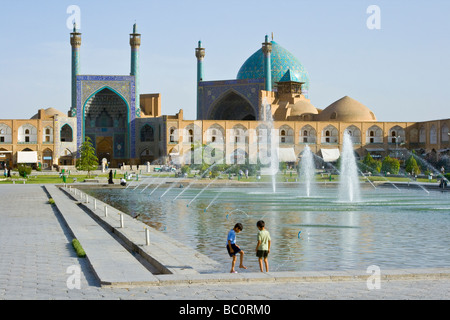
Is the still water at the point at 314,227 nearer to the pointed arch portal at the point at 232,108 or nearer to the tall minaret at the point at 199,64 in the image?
the pointed arch portal at the point at 232,108

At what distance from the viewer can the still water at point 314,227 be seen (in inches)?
352

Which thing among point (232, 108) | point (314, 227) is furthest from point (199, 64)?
point (314, 227)

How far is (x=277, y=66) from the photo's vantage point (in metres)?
58.3

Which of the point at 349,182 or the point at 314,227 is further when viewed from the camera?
the point at 349,182

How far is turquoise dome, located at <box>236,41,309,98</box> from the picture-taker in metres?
56.9

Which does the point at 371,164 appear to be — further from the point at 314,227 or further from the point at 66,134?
the point at 314,227

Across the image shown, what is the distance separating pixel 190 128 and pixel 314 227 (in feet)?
121

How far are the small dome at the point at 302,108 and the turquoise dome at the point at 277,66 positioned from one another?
2.89 meters

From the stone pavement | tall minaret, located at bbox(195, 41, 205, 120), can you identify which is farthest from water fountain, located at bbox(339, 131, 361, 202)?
the stone pavement

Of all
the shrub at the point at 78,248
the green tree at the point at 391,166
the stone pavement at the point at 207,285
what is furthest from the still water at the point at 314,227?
the green tree at the point at 391,166

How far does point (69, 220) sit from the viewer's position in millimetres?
12398

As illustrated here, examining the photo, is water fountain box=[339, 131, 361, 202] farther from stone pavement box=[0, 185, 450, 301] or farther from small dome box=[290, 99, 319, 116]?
stone pavement box=[0, 185, 450, 301]
